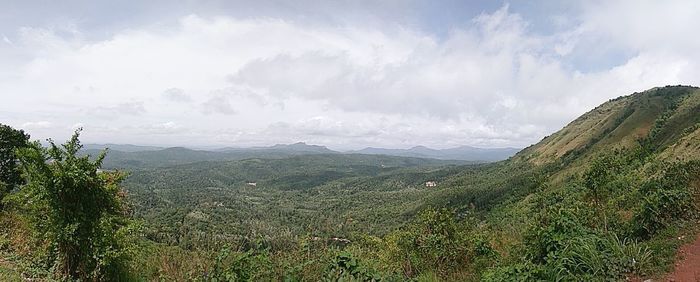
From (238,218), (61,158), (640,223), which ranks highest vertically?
(61,158)

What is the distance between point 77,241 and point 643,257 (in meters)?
8.54

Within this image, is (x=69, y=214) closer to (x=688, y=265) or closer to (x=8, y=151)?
(x=688, y=265)

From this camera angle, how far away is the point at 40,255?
616 cm

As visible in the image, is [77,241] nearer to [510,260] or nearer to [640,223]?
[510,260]

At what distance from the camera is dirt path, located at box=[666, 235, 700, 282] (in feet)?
17.1

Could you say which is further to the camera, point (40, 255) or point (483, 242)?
point (483, 242)

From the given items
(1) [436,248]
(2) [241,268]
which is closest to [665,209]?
(1) [436,248]

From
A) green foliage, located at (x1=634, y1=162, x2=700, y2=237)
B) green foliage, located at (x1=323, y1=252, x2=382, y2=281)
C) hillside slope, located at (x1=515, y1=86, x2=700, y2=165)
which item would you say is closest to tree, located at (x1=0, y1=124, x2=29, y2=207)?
green foliage, located at (x1=323, y1=252, x2=382, y2=281)

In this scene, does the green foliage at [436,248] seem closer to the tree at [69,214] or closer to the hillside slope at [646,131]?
the tree at [69,214]

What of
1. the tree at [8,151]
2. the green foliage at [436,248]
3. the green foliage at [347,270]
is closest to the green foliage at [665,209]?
the green foliage at [436,248]

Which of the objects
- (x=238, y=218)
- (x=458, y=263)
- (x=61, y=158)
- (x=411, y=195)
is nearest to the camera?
(x=61, y=158)

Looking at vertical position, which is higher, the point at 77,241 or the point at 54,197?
the point at 54,197

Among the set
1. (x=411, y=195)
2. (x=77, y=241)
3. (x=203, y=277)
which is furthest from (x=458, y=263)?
(x=411, y=195)

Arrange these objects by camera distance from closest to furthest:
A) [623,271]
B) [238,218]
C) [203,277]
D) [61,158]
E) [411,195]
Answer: [203,277] → [623,271] → [61,158] → [238,218] → [411,195]
